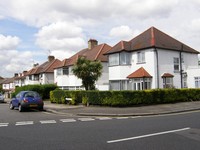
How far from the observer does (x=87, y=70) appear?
29297 millimetres

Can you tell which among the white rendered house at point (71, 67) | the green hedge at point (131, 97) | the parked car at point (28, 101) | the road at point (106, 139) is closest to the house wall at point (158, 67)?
the green hedge at point (131, 97)

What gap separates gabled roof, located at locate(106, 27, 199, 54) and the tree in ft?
13.5

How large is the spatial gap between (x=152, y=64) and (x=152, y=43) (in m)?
2.41

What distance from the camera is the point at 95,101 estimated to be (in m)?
22.3

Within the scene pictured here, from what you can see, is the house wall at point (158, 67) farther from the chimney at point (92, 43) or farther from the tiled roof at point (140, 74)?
the chimney at point (92, 43)

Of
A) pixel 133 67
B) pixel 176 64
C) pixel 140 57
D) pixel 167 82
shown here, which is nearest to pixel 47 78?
pixel 133 67

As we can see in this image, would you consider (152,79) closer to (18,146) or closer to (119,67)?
(119,67)

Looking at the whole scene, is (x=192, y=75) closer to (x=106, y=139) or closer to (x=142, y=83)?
(x=142, y=83)

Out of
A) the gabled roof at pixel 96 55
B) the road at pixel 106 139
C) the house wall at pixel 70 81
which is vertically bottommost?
the road at pixel 106 139

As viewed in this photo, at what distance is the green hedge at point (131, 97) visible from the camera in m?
21.0

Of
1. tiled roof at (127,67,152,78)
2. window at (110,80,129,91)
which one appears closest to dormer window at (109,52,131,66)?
tiled roof at (127,67,152,78)

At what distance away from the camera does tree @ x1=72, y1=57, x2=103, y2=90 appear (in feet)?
96.0

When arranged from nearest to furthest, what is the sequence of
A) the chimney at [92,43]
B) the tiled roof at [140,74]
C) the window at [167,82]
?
the tiled roof at [140,74] < the window at [167,82] < the chimney at [92,43]

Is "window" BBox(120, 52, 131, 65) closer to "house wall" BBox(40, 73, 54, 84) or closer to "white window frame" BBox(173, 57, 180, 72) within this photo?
"white window frame" BBox(173, 57, 180, 72)
